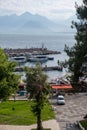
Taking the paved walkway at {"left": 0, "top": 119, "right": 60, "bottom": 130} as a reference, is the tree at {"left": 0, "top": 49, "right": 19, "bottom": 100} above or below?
above

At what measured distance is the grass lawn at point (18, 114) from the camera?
37031 millimetres

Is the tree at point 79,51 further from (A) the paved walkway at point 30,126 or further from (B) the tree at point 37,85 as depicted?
(A) the paved walkway at point 30,126

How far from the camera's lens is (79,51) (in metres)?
27.1

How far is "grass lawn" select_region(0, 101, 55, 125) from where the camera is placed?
121 feet

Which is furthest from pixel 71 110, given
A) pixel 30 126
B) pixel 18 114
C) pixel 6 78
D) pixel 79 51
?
pixel 79 51

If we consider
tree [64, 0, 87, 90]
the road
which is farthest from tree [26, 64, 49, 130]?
the road

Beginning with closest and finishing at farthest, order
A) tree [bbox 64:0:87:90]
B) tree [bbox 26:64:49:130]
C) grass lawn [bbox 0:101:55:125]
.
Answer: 1. tree [bbox 64:0:87:90]
2. tree [bbox 26:64:49:130]
3. grass lawn [bbox 0:101:55:125]

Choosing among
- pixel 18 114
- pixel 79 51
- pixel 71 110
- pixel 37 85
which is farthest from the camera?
pixel 71 110

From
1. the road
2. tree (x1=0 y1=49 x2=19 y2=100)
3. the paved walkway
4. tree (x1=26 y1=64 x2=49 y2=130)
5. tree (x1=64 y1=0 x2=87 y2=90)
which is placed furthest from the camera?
the road

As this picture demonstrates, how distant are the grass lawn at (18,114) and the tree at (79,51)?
1042 centimetres

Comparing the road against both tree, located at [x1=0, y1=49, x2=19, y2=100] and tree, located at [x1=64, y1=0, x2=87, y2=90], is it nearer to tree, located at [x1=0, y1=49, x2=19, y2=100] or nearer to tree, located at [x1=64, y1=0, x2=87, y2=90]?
tree, located at [x1=0, y1=49, x2=19, y2=100]

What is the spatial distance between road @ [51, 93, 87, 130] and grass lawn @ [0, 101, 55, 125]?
131cm

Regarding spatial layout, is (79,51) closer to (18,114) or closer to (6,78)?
(6,78)

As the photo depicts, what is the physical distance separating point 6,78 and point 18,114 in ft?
23.8
